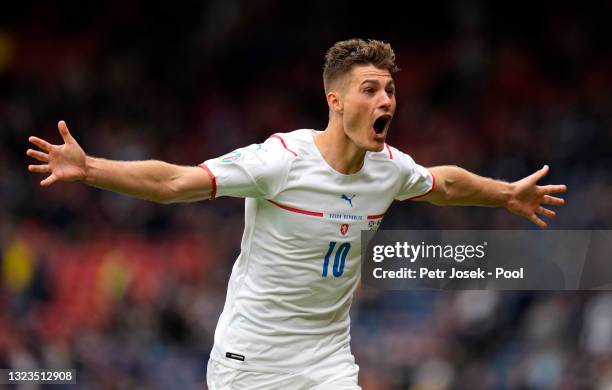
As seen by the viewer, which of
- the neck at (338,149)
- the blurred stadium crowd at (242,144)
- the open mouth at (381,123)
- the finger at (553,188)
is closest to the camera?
the open mouth at (381,123)

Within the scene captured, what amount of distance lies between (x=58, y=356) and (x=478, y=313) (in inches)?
169

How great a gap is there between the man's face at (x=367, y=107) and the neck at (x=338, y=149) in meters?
0.06

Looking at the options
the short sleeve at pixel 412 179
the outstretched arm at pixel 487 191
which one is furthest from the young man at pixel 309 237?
the outstretched arm at pixel 487 191

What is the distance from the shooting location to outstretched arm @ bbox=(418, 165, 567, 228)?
6281 millimetres

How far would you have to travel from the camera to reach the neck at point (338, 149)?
5.65 m

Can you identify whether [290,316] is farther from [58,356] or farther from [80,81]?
[80,81]

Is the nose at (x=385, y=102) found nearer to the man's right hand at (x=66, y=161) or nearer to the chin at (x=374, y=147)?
the chin at (x=374, y=147)

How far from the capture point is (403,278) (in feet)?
32.7

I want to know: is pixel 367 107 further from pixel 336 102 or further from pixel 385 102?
pixel 336 102

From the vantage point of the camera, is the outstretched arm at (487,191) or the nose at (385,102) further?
the outstretched arm at (487,191)

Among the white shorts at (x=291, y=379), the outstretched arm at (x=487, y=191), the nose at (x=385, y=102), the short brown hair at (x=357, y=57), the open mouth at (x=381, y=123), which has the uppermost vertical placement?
the short brown hair at (x=357, y=57)

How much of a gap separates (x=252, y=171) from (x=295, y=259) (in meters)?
0.53

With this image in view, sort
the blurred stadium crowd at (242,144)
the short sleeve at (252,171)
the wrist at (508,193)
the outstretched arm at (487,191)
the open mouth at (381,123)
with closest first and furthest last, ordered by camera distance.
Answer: the short sleeve at (252,171) < the open mouth at (381,123) < the outstretched arm at (487,191) < the wrist at (508,193) < the blurred stadium crowd at (242,144)

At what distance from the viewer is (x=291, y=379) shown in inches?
220
